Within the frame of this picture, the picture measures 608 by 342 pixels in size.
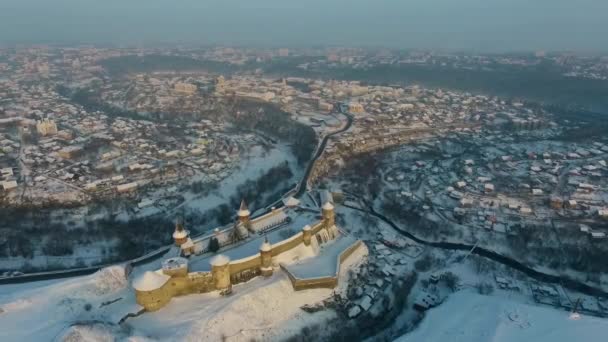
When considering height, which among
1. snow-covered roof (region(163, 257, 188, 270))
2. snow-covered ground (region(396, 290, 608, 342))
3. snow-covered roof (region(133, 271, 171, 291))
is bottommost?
snow-covered ground (region(396, 290, 608, 342))

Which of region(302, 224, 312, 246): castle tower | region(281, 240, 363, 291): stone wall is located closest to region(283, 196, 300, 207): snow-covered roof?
region(302, 224, 312, 246): castle tower

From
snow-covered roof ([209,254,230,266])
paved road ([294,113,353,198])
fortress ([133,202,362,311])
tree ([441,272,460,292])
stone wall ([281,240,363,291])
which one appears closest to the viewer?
fortress ([133,202,362,311])

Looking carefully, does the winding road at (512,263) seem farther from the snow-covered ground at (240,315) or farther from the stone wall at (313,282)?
the snow-covered ground at (240,315)

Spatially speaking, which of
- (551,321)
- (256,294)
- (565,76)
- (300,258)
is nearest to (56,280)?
(256,294)

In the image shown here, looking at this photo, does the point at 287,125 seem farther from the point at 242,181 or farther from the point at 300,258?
the point at 300,258

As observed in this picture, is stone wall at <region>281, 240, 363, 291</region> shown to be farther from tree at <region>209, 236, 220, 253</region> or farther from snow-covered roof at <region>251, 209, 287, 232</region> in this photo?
snow-covered roof at <region>251, 209, 287, 232</region>

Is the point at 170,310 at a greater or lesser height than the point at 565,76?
A: lesser

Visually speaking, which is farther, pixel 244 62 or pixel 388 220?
pixel 244 62

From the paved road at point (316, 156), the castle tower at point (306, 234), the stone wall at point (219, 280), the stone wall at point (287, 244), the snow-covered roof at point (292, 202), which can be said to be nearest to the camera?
the stone wall at point (219, 280)

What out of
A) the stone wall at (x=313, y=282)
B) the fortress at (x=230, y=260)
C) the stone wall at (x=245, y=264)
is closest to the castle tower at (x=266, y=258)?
the fortress at (x=230, y=260)
